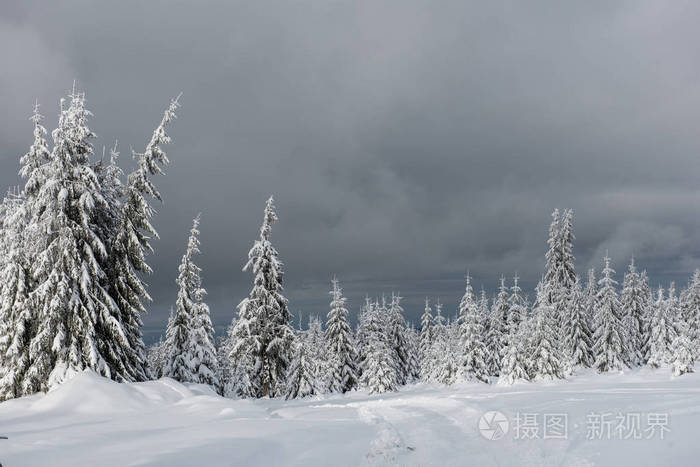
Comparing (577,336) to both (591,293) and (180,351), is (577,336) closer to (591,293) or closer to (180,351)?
(591,293)

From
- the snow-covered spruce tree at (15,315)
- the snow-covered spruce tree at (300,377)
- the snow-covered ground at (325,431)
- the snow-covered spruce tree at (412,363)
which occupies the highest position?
the snow-covered spruce tree at (15,315)

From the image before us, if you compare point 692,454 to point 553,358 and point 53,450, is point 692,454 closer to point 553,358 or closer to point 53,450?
point 53,450

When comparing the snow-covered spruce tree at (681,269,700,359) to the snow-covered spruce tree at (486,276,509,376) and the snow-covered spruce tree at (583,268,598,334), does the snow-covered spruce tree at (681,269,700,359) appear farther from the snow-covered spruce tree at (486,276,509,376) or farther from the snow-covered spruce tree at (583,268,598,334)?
the snow-covered spruce tree at (486,276,509,376)

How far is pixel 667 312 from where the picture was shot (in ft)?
148

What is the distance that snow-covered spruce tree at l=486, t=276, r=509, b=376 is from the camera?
52.5m

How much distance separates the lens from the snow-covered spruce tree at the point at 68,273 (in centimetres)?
1709

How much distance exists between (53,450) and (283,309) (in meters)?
22.7

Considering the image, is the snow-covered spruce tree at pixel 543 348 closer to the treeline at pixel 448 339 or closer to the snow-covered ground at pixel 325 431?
the treeline at pixel 448 339

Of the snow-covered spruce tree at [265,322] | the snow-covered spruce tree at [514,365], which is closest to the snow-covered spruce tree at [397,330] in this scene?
the snow-covered spruce tree at [514,365]

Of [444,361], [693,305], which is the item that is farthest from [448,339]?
[693,305]

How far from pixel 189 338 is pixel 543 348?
29314 mm

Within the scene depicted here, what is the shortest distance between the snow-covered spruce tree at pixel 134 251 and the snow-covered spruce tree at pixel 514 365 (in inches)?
1166

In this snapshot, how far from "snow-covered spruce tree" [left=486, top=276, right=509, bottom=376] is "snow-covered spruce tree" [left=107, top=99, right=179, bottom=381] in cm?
4107

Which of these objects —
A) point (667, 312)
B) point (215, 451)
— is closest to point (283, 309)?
point (215, 451)
